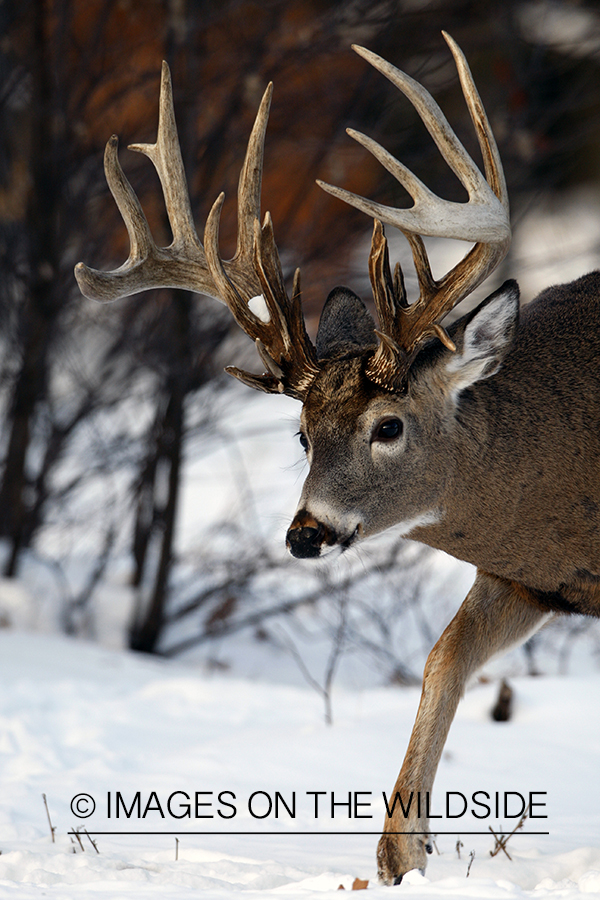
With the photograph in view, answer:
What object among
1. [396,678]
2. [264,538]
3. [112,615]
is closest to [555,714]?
[396,678]

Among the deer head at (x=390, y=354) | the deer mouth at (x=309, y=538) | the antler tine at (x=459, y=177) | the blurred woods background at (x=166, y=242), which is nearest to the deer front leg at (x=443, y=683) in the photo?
the deer head at (x=390, y=354)

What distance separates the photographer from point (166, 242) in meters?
7.57

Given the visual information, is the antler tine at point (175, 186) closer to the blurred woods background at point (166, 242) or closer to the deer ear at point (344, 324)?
the deer ear at point (344, 324)

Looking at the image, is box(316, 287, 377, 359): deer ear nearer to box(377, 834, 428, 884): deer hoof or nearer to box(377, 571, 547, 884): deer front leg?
box(377, 571, 547, 884): deer front leg

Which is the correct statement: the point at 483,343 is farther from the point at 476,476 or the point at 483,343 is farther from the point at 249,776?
the point at 249,776

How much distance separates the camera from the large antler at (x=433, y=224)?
3.33m

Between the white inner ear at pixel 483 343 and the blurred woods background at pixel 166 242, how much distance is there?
3.69 m

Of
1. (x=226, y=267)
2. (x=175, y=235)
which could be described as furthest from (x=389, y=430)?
(x=175, y=235)

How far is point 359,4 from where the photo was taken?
750cm

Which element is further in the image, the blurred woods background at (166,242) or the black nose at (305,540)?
the blurred woods background at (166,242)

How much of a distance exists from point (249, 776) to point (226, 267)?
217cm

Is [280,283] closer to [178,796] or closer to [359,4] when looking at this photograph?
[178,796]

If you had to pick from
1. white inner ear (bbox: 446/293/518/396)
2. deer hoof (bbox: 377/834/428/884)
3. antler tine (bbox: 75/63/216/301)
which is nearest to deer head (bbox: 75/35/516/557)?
white inner ear (bbox: 446/293/518/396)

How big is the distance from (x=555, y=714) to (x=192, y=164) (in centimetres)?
445
